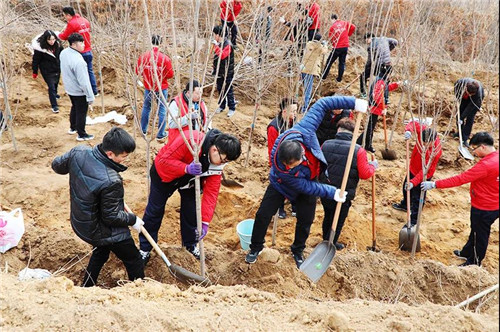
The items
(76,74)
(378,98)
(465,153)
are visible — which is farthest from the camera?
(465,153)

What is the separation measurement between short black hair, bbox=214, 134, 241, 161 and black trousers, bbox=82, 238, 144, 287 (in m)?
1.04

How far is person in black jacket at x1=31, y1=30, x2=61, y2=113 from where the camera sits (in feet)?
21.9

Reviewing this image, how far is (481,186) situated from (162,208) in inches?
127

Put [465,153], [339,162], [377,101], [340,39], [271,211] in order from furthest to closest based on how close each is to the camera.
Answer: [340,39] < [465,153] < [377,101] < [339,162] < [271,211]

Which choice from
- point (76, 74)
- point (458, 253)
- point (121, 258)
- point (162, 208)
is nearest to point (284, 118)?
point (162, 208)

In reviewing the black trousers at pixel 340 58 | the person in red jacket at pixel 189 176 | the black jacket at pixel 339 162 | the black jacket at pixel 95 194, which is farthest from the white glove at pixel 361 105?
the black trousers at pixel 340 58

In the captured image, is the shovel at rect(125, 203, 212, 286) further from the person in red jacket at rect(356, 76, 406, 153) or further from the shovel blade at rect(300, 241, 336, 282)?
the person in red jacket at rect(356, 76, 406, 153)

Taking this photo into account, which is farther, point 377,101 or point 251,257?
point 377,101

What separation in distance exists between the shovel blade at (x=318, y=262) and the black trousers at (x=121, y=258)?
1485 mm

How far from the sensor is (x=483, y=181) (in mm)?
3906

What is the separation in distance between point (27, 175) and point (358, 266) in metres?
4.41

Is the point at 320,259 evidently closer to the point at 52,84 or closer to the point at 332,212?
the point at 332,212

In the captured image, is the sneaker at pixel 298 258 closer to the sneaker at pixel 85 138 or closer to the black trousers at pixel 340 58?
the sneaker at pixel 85 138

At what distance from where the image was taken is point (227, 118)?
7887 mm
